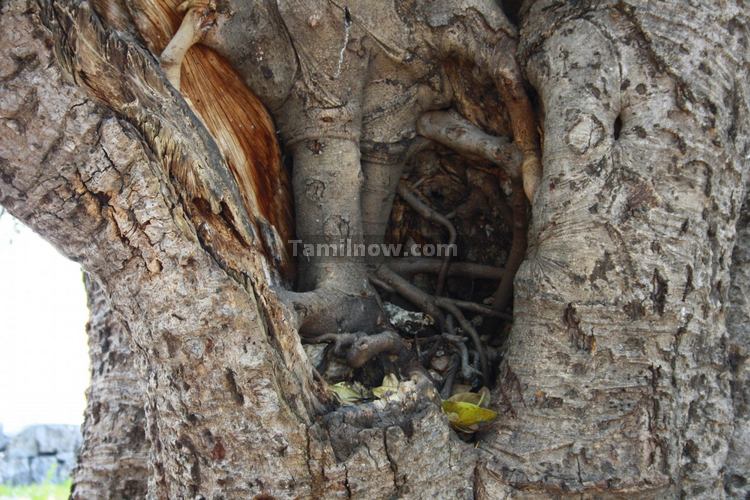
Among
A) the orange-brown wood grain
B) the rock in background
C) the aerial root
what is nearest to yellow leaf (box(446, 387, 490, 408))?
the aerial root

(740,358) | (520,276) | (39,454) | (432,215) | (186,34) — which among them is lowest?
(39,454)

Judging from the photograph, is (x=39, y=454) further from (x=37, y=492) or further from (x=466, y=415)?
(x=466, y=415)

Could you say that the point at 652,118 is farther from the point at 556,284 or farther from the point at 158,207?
the point at 158,207

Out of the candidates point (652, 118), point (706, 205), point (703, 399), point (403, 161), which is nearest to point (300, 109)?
point (403, 161)

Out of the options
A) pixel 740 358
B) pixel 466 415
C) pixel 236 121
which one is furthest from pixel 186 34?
pixel 740 358

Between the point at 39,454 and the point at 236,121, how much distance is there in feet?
24.0

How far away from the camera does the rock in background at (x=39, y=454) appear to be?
8.06 m

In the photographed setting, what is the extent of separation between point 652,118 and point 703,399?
2.70ft

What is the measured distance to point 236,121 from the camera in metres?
2.53

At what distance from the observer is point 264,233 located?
7.43 feet

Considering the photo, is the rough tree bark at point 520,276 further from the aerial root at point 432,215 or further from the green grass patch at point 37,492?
the green grass patch at point 37,492

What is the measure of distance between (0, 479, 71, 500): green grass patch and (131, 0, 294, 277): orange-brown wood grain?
5185 mm

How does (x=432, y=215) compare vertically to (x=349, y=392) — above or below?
above

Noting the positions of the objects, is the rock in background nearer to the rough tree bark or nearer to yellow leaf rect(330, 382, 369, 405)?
yellow leaf rect(330, 382, 369, 405)
